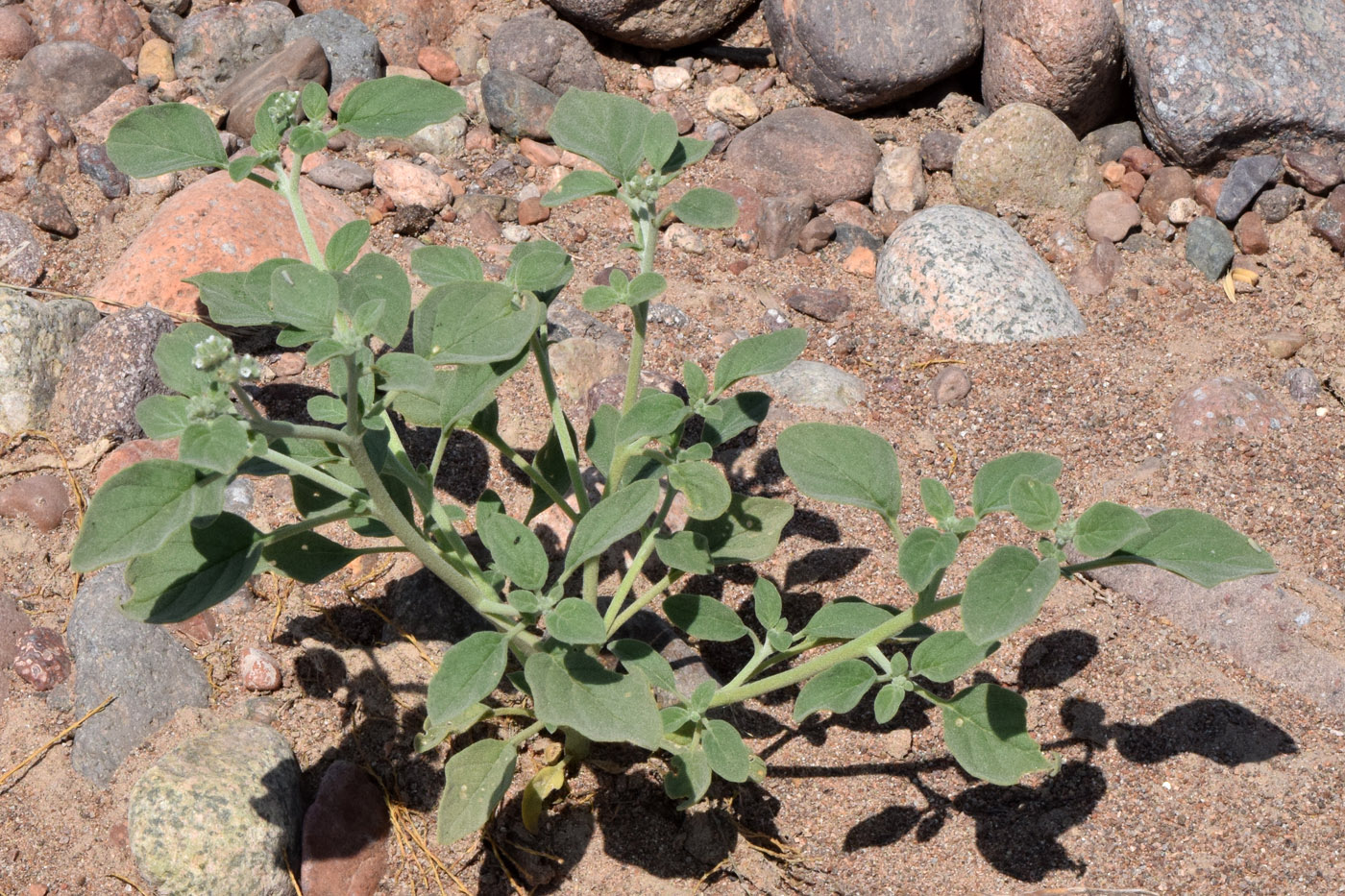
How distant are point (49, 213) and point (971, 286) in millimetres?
3082

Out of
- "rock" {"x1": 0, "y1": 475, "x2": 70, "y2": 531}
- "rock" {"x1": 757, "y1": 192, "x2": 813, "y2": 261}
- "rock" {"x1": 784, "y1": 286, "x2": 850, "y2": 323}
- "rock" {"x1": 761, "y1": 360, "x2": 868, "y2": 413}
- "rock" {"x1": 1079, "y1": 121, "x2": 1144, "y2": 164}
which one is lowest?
"rock" {"x1": 0, "y1": 475, "x2": 70, "y2": 531}

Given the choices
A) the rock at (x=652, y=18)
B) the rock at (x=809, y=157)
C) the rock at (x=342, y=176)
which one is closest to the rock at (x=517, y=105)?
the rock at (x=652, y=18)

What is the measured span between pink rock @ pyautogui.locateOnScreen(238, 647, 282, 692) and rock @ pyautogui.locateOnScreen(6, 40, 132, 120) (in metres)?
2.58

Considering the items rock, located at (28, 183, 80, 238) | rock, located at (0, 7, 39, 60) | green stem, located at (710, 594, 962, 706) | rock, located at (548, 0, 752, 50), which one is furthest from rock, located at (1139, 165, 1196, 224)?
rock, located at (0, 7, 39, 60)

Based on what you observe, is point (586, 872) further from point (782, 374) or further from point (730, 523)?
point (782, 374)

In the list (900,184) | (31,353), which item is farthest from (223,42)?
(900,184)

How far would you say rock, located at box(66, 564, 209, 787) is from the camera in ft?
8.41

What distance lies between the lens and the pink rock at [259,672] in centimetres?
270

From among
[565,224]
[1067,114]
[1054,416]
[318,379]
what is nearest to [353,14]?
[565,224]

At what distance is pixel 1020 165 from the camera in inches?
169

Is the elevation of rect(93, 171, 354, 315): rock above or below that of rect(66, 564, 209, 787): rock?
above

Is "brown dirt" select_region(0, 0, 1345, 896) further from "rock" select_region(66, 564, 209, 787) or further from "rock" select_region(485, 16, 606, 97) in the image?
"rock" select_region(485, 16, 606, 97)

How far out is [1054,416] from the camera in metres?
3.51

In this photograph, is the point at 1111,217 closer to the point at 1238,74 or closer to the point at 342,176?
the point at 1238,74
